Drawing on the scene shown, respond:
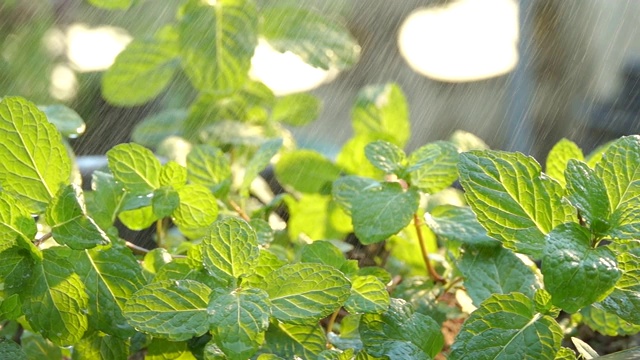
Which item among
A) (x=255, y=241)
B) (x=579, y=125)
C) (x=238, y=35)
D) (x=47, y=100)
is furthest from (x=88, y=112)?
(x=255, y=241)

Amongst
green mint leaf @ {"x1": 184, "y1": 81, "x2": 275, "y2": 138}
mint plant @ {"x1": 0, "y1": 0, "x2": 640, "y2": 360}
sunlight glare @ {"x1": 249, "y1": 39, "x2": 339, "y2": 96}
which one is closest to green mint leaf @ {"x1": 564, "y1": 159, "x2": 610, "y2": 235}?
mint plant @ {"x1": 0, "y1": 0, "x2": 640, "y2": 360}

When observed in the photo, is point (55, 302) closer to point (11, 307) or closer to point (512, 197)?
point (11, 307)

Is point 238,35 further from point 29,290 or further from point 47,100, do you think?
point 47,100

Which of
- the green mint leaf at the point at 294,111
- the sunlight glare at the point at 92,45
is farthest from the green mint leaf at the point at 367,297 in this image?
the sunlight glare at the point at 92,45

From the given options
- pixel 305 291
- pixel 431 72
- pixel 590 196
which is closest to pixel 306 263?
pixel 305 291

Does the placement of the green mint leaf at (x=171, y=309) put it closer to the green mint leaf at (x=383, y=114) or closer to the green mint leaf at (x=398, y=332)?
the green mint leaf at (x=398, y=332)

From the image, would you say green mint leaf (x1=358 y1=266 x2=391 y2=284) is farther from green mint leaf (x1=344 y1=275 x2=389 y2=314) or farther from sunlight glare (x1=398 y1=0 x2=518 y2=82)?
sunlight glare (x1=398 y1=0 x2=518 y2=82)
